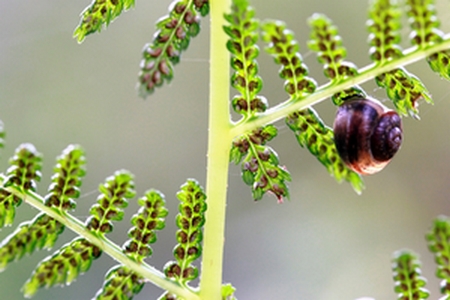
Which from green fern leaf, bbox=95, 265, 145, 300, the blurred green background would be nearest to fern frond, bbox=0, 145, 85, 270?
green fern leaf, bbox=95, 265, 145, 300

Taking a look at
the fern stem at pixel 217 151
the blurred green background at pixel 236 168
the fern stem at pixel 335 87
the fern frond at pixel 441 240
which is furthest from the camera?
the blurred green background at pixel 236 168

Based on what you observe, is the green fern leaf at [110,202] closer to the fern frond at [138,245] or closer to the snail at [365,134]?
the fern frond at [138,245]

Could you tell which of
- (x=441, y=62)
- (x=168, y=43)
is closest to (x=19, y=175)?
(x=168, y=43)

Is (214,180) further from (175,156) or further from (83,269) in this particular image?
(175,156)

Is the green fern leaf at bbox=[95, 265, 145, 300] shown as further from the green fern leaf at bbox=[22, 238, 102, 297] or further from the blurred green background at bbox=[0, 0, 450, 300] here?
the blurred green background at bbox=[0, 0, 450, 300]

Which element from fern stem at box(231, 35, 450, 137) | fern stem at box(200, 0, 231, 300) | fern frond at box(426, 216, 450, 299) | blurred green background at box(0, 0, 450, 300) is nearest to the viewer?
fern frond at box(426, 216, 450, 299)

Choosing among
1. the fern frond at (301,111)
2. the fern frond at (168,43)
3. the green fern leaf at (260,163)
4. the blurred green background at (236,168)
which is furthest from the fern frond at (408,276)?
the blurred green background at (236,168)

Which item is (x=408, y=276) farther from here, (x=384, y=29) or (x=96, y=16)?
(x=96, y=16)
